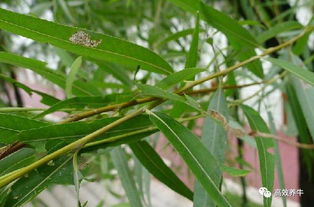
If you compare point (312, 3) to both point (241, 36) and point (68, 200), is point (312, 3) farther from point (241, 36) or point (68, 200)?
point (68, 200)

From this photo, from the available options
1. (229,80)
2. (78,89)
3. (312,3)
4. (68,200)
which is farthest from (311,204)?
(68,200)

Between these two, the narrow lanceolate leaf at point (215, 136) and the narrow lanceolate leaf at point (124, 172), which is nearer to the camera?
the narrow lanceolate leaf at point (215, 136)

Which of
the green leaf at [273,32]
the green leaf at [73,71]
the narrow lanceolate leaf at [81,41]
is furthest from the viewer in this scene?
the green leaf at [273,32]

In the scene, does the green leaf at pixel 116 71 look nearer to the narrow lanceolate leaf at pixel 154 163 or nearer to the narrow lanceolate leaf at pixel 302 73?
the narrow lanceolate leaf at pixel 154 163

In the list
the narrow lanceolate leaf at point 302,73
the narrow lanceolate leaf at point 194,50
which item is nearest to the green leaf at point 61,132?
the narrow lanceolate leaf at point 194,50

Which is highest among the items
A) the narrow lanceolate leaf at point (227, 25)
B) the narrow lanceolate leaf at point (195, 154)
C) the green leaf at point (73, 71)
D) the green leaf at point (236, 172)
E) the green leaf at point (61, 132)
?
the narrow lanceolate leaf at point (227, 25)

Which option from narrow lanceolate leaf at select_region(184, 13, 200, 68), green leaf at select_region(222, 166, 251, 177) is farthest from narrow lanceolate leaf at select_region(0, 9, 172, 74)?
green leaf at select_region(222, 166, 251, 177)

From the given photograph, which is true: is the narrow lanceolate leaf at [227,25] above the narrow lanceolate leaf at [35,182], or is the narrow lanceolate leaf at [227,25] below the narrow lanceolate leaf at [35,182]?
above
